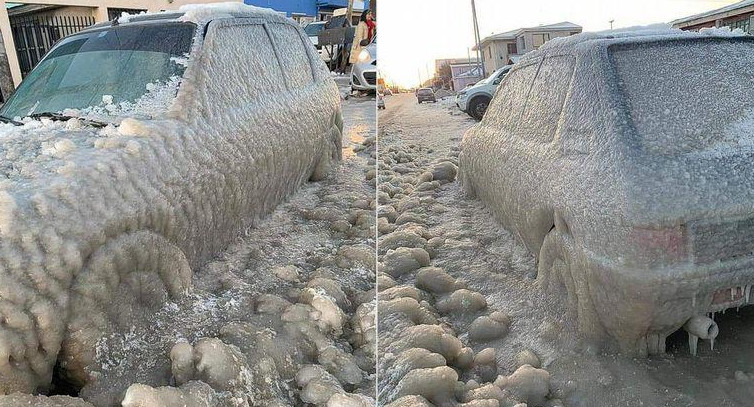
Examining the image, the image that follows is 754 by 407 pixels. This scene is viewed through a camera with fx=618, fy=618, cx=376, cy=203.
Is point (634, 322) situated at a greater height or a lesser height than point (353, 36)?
lesser

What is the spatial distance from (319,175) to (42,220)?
148 inches

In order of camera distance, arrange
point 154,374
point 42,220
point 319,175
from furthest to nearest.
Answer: point 319,175, point 154,374, point 42,220

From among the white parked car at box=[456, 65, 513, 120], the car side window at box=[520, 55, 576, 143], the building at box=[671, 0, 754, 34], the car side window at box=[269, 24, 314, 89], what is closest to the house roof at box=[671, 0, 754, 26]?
the building at box=[671, 0, 754, 34]

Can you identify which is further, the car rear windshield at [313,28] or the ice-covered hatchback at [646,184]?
the car rear windshield at [313,28]

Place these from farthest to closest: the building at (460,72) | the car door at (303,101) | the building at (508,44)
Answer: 1. the building at (460,72)
2. the building at (508,44)
3. the car door at (303,101)

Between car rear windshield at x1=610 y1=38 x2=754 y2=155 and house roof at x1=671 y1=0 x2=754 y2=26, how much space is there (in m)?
13.5

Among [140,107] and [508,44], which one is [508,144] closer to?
[140,107]

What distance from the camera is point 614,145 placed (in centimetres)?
262

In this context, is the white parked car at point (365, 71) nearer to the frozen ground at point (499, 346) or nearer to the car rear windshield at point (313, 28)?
the car rear windshield at point (313, 28)

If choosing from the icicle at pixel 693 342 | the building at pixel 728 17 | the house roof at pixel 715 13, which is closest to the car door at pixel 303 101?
the icicle at pixel 693 342

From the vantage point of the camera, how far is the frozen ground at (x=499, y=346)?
244 cm

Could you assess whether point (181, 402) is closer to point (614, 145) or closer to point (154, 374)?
point (154, 374)

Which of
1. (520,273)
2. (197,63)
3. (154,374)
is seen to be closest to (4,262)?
(154,374)

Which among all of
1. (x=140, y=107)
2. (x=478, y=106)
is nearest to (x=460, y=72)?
(x=478, y=106)
